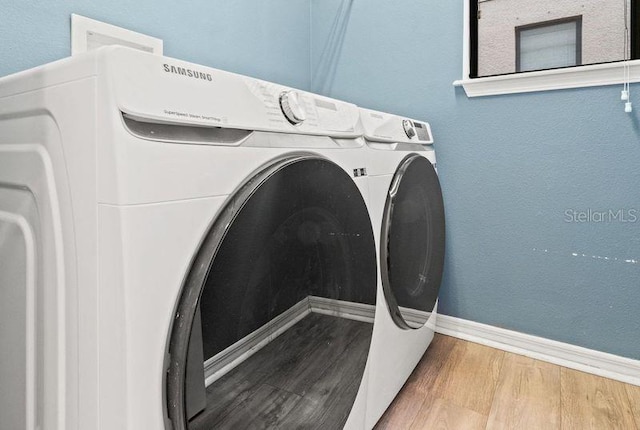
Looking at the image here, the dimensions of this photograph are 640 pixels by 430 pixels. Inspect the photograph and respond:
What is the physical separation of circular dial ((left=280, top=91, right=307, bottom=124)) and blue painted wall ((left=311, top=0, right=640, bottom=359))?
3.53 ft

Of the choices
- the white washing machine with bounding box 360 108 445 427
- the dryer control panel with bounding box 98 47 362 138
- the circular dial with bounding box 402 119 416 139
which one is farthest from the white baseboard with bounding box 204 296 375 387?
the circular dial with bounding box 402 119 416 139

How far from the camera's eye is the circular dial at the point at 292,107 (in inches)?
26.9

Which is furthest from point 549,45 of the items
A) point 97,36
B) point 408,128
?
point 97,36

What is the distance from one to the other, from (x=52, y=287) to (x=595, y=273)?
1.63 metres

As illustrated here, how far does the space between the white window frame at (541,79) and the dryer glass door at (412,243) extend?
45cm

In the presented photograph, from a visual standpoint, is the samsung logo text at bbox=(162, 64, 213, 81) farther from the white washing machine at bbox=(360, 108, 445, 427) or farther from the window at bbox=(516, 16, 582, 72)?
the window at bbox=(516, 16, 582, 72)

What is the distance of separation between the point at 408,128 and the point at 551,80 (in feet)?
1.94

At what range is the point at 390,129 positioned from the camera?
3.68ft

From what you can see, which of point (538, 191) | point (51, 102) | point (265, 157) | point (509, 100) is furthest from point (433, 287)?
point (51, 102)

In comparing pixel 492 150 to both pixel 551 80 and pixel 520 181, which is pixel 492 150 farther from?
pixel 551 80

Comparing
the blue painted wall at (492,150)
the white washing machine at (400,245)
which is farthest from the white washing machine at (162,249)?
the blue painted wall at (492,150)

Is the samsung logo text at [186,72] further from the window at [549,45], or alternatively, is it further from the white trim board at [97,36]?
the window at [549,45]

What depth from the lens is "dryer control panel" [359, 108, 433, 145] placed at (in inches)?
39.0

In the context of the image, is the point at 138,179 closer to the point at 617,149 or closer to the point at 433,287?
the point at 433,287
